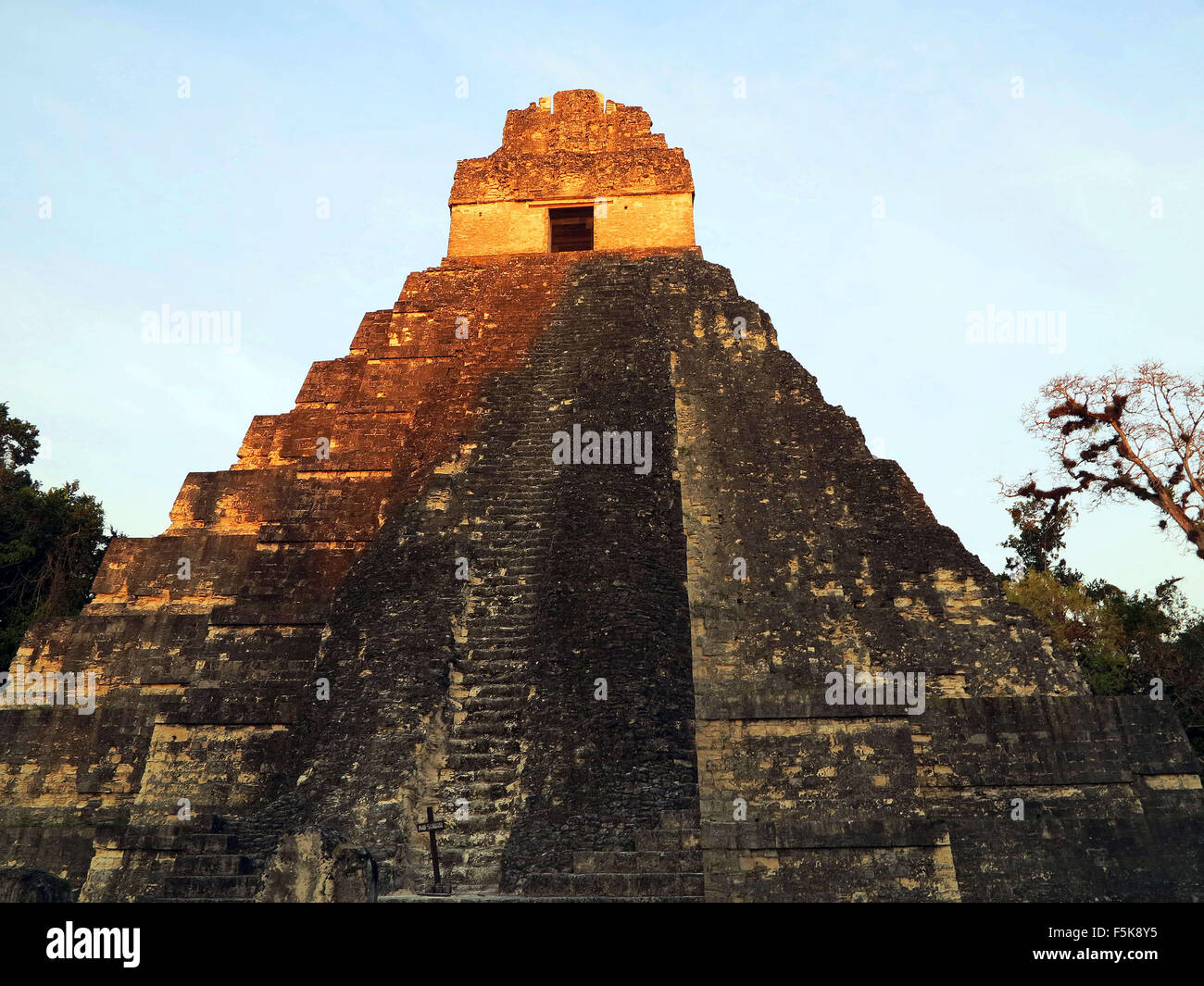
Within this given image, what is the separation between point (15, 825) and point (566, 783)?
6.63 m

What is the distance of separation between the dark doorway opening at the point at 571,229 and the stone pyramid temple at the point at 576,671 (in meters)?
2.96

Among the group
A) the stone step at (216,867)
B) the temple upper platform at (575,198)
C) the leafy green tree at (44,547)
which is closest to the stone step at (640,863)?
the stone step at (216,867)

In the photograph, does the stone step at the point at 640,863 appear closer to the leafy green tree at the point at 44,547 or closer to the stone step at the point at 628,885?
the stone step at the point at 628,885

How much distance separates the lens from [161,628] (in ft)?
42.7

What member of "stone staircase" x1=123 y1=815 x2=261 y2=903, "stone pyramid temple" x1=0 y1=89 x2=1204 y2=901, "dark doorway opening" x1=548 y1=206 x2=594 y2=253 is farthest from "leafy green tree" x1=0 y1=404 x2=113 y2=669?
"stone staircase" x1=123 y1=815 x2=261 y2=903

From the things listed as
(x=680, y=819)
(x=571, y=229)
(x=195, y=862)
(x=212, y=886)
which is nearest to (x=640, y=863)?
(x=680, y=819)

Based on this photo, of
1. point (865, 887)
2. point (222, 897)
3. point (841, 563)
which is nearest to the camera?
point (222, 897)

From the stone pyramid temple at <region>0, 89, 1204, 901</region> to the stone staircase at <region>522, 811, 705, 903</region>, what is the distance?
0.09ft

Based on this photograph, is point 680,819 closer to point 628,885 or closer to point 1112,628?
point 628,885

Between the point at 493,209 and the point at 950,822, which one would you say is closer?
the point at 950,822

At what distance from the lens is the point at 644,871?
320 inches

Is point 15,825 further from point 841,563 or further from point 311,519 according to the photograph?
point 841,563
